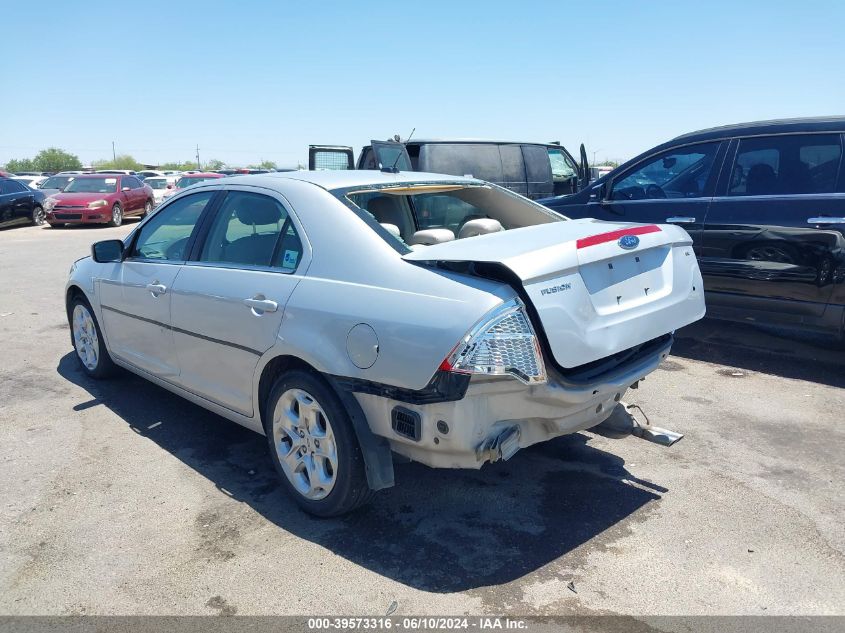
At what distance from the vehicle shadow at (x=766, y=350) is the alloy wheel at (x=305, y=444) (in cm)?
403

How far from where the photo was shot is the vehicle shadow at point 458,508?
124 inches

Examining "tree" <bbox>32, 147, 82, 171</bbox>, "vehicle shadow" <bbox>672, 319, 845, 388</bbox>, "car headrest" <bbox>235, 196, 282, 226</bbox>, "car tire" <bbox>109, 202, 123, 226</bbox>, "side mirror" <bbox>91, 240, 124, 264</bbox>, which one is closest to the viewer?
"car headrest" <bbox>235, 196, 282, 226</bbox>

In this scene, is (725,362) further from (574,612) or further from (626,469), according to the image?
(574,612)

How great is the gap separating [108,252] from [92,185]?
17.5 m

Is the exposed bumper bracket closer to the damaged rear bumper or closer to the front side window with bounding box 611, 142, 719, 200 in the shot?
the damaged rear bumper

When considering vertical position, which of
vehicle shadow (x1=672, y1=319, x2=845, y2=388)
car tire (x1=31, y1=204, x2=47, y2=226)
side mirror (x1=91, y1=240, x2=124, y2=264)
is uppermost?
side mirror (x1=91, y1=240, x2=124, y2=264)

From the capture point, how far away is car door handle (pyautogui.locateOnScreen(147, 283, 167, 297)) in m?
4.38

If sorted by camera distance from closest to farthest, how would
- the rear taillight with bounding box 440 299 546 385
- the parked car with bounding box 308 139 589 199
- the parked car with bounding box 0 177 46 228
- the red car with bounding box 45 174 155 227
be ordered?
the rear taillight with bounding box 440 299 546 385
the parked car with bounding box 308 139 589 199
the red car with bounding box 45 174 155 227
the parked car with bounding box 0 177 46 228

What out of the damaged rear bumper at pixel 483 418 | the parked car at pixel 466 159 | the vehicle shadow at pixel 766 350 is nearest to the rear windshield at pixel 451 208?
the damaged rear bumper at pixel 483 418

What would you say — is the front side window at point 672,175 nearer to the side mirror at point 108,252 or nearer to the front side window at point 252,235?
the front side window at point 252,235

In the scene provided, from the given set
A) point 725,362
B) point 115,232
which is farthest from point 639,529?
point 115,232

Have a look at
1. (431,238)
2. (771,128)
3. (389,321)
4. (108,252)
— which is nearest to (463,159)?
(771,128)

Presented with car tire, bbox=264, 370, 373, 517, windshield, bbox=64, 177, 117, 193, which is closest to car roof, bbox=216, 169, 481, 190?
car tire, bbox=264, 370, 373, 517

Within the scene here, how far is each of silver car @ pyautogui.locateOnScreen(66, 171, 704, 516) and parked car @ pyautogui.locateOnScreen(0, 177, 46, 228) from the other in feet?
59.9
